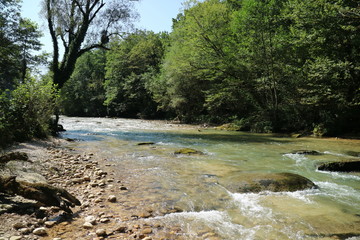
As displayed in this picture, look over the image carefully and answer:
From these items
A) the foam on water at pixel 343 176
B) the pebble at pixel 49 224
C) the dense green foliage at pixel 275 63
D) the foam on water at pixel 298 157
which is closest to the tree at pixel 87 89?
the dense green foliage at pixel 275 63

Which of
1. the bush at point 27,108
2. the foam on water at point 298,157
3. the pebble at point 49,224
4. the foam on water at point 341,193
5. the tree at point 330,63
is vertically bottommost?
the pebble at point 49,224

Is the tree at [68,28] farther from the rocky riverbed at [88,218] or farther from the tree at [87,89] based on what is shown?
the tree at [87,89]

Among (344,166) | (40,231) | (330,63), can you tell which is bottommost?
(40,231)

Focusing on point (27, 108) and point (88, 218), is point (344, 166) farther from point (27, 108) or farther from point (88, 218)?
point (27, 108)

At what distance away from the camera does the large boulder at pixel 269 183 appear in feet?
18.2

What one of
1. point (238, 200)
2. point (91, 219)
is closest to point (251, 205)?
point (238, 200)

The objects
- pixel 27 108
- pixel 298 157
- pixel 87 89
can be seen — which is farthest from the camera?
pixel 87 89

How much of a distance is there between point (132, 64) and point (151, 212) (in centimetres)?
4621

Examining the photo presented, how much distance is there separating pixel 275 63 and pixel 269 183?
16764mm

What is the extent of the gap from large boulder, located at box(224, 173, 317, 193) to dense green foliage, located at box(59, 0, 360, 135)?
28.6ft

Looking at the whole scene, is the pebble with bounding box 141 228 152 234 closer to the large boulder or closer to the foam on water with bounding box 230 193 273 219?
the foam on water with bounding box 230 193 273 219

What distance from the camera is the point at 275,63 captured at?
20.1 meters

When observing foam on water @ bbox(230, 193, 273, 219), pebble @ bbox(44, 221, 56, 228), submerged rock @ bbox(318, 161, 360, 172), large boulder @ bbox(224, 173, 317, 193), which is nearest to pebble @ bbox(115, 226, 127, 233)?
pebble @ bbox(44, 221, 56, 228)

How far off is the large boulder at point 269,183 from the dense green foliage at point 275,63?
8717 mm
